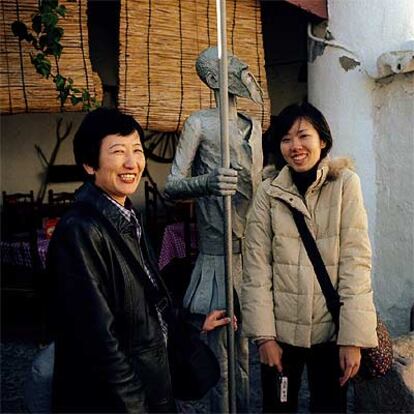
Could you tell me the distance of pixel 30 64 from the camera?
12.8 feet

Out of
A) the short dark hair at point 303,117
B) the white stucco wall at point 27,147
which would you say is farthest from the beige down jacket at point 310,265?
the white stucco wall at point 27,147

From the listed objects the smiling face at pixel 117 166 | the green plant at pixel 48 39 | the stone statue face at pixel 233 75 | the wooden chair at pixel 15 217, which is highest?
the green plant at pixel 48 39

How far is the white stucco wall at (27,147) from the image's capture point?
23.4ft

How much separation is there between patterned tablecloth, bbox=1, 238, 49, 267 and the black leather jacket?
3158 mm

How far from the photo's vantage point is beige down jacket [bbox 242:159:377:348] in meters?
2.45

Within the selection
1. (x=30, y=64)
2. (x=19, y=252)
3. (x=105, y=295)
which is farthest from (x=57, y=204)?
(x=105, y=295)

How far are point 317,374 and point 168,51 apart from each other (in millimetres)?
2596

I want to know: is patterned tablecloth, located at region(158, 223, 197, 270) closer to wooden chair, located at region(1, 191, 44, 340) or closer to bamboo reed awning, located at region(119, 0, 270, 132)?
wooden chair, located at region(1, 191, 44, 340)

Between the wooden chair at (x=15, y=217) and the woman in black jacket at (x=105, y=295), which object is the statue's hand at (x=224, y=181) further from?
the wooden chair at (x=15, y=217)

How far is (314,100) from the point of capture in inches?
189

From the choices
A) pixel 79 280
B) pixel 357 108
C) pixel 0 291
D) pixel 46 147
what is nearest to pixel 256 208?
pixel 79 280

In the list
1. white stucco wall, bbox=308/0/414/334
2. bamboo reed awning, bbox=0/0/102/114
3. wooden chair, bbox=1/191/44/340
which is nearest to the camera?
bamboo reed awning, bbox=0/0/102/114

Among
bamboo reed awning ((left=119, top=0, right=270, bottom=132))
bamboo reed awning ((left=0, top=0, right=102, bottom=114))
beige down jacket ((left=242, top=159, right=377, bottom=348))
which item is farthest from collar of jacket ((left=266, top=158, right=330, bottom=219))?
bamboo reed awning ((left=0, top=0, right=102, bottom=114))

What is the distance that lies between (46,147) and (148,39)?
3536mm
